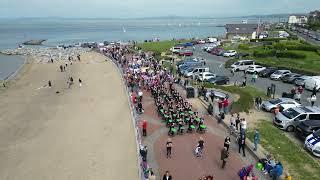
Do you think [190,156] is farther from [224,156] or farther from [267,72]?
[267,72]

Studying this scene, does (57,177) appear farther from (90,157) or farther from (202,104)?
(202,104)

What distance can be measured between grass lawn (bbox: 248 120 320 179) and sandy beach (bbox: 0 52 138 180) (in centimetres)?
773

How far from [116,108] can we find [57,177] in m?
13.8

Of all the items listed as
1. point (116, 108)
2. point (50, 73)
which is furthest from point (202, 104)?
point (50, 73)

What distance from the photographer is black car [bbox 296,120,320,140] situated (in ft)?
73.9

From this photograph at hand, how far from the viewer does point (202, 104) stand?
31500 mm

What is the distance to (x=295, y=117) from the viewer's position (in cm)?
2438

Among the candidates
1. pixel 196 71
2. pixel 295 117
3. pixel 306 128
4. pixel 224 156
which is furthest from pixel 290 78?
pixel 224 156

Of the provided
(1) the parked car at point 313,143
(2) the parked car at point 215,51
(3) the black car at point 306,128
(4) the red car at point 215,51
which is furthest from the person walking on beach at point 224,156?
(2) the parked car at point 215,51

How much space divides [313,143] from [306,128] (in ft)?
7.56

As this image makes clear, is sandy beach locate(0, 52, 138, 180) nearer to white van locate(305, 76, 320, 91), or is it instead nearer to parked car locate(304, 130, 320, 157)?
parked car locate(304, 130, 320, 157)

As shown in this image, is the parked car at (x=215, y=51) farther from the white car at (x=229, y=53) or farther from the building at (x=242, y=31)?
the building at (x=242, y=31)

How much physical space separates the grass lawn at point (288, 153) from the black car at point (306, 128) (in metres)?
0.97

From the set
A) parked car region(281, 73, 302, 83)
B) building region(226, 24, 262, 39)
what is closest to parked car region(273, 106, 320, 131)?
parked car region(281, 73, 302, 83)
